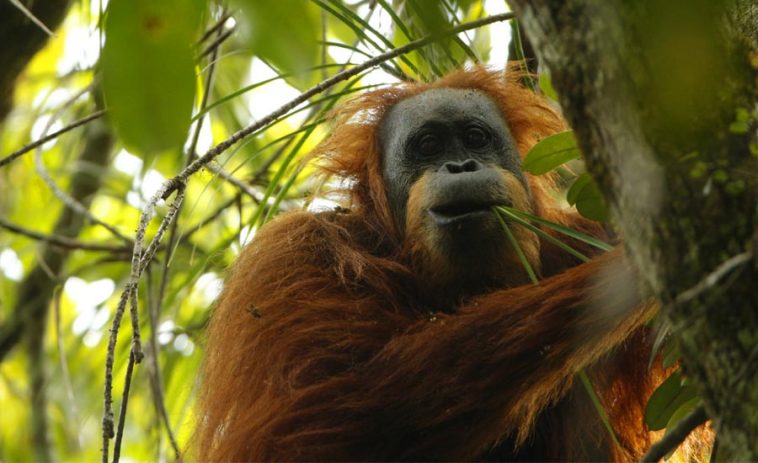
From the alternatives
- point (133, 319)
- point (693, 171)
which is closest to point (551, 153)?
point (133, 319)

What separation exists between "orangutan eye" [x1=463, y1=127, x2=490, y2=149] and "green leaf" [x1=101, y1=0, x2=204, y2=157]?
2723mm

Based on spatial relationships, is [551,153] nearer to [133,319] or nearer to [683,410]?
[683,410]

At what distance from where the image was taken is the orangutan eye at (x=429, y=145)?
4.52m

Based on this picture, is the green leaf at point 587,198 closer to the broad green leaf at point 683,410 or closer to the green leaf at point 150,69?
the broad green leaf at point 683,410

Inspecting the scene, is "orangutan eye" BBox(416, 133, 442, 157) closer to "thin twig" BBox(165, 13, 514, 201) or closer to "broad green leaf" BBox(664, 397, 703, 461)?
"thin twig" BBox(165, 13, 514, 201)

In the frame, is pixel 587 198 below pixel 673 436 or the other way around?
the other way around

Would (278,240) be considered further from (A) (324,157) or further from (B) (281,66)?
(B) (281,66)

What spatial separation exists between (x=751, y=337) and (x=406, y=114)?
3.21 m

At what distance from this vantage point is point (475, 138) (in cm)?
457

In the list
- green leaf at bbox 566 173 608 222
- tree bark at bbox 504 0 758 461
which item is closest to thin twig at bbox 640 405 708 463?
tree bark at bbox 504 0 758 461

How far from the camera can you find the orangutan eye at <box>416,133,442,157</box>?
452 centimetres

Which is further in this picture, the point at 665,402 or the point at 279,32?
the point at 665,402

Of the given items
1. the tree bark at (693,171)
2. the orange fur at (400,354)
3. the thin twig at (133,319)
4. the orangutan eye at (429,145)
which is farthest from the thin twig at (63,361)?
the tree bark at (693,171)

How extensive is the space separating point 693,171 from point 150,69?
3.14 ft
